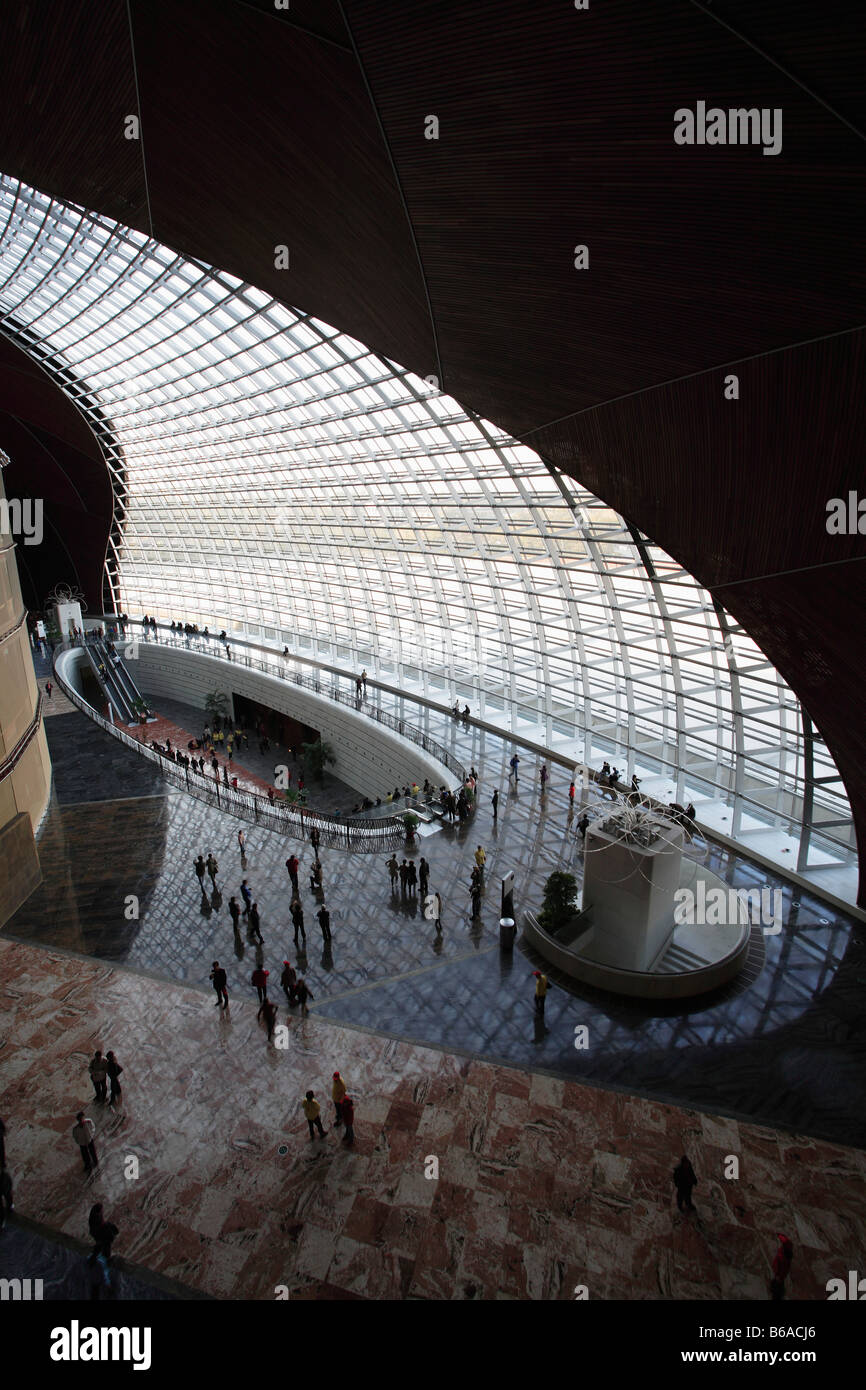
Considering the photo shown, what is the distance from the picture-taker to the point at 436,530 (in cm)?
3141

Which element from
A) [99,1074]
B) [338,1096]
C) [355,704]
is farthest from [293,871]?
[355,704]

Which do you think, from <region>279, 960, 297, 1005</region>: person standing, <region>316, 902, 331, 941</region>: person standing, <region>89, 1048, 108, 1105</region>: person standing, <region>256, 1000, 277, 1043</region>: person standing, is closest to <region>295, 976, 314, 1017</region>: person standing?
<region>279, 960, 297, 1005</region>: person standing

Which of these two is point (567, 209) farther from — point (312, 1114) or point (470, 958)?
point (470, 958)

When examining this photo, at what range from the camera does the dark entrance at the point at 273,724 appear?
138 feet

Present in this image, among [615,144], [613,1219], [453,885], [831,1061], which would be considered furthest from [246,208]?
[831,1061]

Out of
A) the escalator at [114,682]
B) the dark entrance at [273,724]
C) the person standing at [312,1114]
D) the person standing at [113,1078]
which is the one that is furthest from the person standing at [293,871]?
the escalator at [114,682]

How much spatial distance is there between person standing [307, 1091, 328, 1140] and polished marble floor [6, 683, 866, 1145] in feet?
7.54

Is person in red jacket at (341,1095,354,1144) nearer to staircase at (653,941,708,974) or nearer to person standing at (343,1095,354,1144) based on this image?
person standing at (343,1095,354,1144)

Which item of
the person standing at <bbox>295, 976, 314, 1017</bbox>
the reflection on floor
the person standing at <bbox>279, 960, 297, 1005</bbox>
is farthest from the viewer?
the person standing at <bbox>279, 960, 297, 1005</bbox>

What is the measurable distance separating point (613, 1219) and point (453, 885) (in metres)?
8.82

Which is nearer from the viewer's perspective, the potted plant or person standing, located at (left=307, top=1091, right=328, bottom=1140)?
person standing, located at (left=307, top=1091, right=328, bottom=1140)

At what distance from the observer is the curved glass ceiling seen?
2188cm
